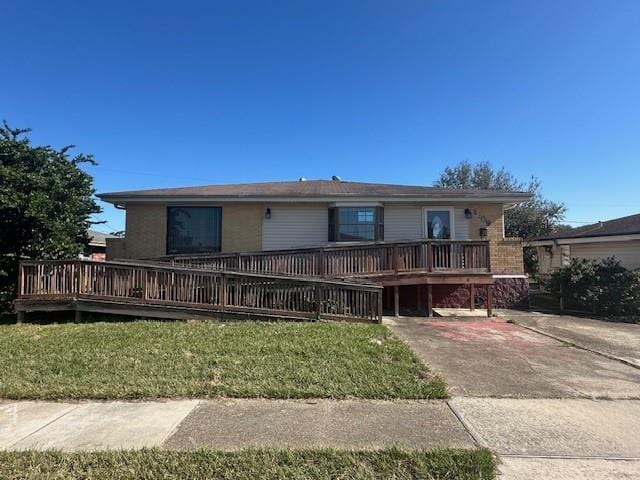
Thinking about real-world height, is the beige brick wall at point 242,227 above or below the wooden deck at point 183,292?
above

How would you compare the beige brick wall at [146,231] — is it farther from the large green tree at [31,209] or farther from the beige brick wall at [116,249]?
the large green tree at [31,209]

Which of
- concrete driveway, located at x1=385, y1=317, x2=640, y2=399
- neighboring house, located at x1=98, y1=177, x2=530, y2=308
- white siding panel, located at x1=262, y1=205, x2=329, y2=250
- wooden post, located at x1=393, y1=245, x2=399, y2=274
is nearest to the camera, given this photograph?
concrete driveway, located at x1=385, y1=317, x2=640, y2=399

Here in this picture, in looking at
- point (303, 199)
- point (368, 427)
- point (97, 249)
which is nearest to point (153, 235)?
point (303, 199)

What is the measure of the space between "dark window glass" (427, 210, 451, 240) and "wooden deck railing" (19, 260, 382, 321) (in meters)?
5.02

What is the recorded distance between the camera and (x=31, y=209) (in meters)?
8.98

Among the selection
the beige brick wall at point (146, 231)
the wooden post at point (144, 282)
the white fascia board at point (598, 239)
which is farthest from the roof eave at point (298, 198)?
the white fascia board at point (598, 239)

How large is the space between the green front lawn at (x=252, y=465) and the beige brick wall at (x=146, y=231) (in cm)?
978

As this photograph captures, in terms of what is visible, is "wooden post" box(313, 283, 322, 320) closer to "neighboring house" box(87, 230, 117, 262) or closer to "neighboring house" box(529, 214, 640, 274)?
"neighboring house" box(87, 230, 117, 262)

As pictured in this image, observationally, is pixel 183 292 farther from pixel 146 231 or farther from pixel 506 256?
pixel 506 256

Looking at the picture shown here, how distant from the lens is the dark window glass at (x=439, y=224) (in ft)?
42.3

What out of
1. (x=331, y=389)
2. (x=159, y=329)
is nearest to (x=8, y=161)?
(x=159, y=329)

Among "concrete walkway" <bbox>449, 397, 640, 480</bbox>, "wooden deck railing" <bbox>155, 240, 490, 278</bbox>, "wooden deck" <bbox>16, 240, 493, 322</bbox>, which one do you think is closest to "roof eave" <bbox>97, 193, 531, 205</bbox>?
"wooden deck railing" <bbox>155, 240, 490, 278</bbox>

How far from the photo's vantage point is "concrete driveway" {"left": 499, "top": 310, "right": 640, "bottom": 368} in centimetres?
706

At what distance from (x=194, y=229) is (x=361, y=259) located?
18.6ft
